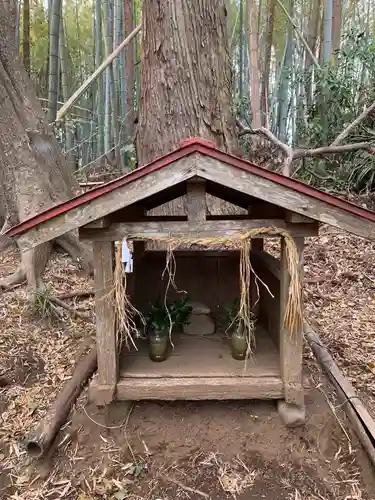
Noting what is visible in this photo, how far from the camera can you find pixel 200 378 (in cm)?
267

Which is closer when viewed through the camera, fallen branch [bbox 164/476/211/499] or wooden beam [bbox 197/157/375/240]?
wooden beam [bbox 197/157/375/240]

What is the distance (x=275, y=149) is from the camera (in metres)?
7.70

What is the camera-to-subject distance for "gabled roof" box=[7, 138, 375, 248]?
2.18 m

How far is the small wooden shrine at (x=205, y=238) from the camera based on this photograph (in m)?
2.22

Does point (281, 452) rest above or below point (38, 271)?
below

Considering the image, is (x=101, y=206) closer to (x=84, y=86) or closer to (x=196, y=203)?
(x=196, y=203)

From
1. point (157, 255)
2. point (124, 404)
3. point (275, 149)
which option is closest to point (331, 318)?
point (157, 255)

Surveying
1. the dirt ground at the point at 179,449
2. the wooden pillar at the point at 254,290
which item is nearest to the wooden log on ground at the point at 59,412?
the dirt ground at the point at 179,449

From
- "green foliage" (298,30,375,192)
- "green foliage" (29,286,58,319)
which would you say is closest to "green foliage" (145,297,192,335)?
"green foliage" (29,286,58,319)

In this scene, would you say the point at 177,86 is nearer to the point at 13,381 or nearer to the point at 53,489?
the point at 13,381

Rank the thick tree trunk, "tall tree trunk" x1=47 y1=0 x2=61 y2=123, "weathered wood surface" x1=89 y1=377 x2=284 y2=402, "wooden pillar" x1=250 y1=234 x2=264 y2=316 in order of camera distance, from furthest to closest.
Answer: "tall tree trunk" x1=47 y1=0 x2=61 y2=123 → the thick tree trunk → "wooden pillar" x1=250 y1=234 x2=264 y2=316 → "weathered wood surface" x1=89 y1=377 x2=284 y2=402

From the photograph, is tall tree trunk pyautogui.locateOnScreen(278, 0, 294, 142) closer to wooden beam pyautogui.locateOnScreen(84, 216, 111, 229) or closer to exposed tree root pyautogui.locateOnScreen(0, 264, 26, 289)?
exposed tree root pyautogui.locateOnScreen(0, 264, 26, 289)

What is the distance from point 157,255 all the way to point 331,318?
1.92 meters

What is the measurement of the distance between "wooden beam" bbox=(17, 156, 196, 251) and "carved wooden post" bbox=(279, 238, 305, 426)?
815 mm
